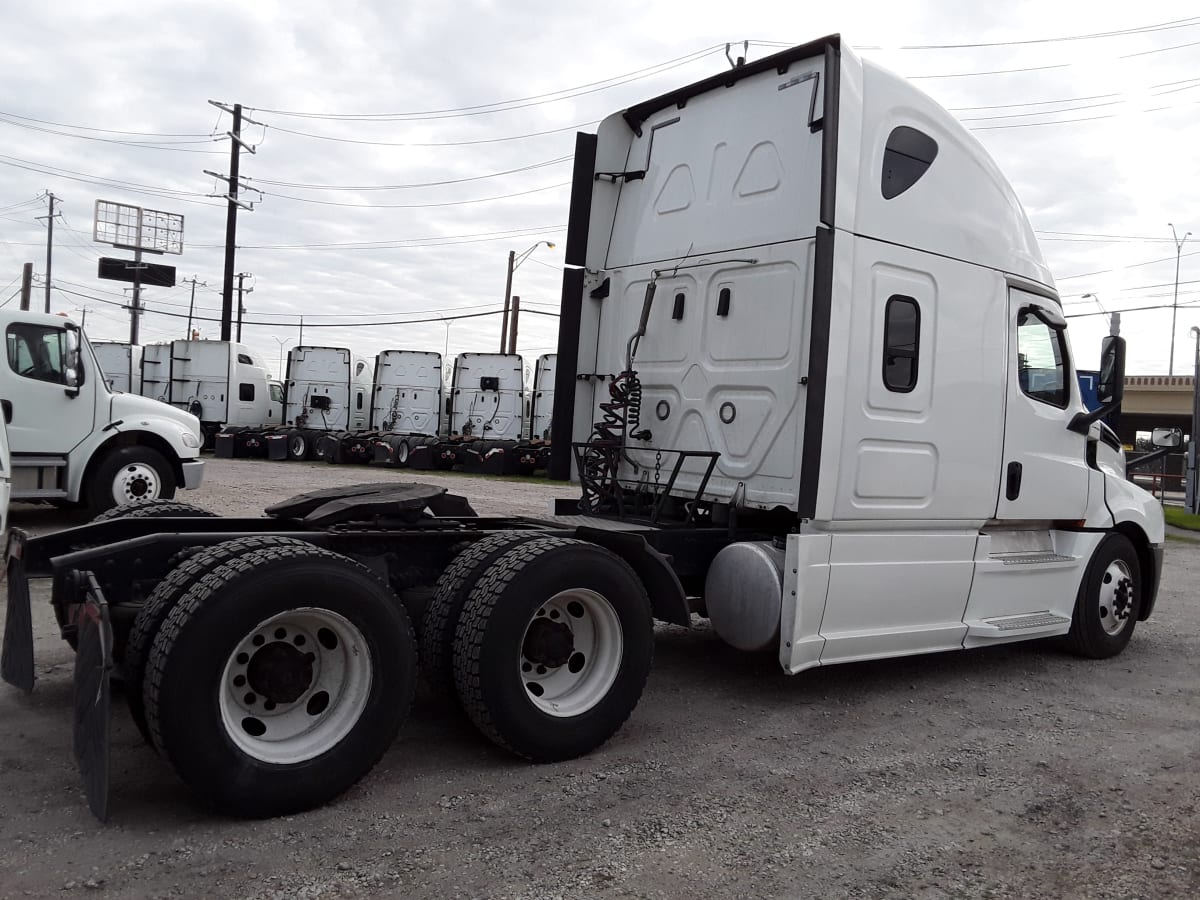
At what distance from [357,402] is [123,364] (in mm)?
7228

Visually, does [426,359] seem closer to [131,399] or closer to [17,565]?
[131,399]

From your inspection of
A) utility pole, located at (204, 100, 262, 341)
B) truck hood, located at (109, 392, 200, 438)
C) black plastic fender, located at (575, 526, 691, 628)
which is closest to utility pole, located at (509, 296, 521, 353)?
utility pole, located at (204, 100, 262, 341)

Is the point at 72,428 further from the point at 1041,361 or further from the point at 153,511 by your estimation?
the point at 1041,361

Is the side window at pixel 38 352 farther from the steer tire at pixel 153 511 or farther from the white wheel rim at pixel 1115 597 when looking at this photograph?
the white wheel rim at pixel 1115 597

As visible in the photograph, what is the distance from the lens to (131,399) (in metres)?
11.5

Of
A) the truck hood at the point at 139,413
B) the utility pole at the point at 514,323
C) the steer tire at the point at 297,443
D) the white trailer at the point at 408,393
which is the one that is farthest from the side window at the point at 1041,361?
the utility pole at the point at 514,323

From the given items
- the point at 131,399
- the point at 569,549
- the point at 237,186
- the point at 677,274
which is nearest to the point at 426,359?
the point at 237,186

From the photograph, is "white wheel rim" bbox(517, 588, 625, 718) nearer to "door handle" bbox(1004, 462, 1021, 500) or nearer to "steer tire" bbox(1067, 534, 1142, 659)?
"door handle" bbox(1004, 462, 1021, 500)

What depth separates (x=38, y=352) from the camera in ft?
35.3

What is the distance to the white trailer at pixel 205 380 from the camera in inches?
1120

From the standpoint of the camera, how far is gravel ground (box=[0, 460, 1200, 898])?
318 centimetres

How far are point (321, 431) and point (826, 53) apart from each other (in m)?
23.9

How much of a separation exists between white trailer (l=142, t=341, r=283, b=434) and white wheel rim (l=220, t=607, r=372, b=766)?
26.3 m

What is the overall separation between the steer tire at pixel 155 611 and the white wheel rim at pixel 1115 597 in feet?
18.9
